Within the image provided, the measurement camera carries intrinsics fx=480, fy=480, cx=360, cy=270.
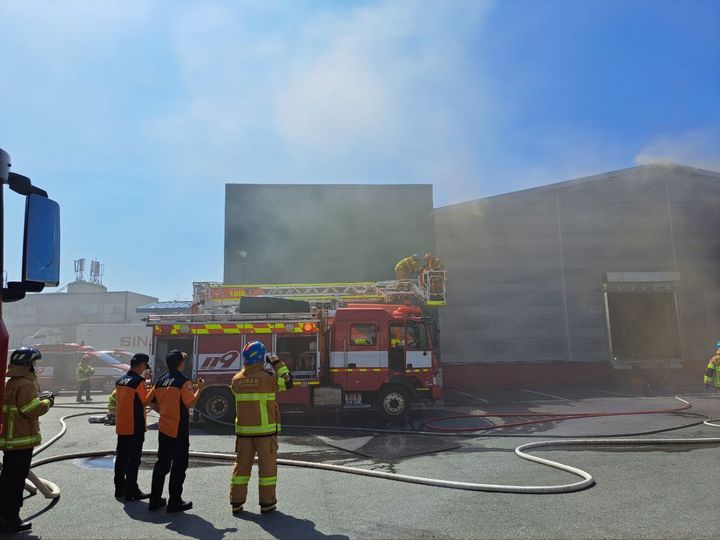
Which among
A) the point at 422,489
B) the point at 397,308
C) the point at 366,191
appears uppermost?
the point at 366,191

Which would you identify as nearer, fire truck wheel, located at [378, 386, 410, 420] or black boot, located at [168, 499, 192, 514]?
black boot, located at [168, 499, 192, 514]

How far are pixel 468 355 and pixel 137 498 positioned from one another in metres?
15.4

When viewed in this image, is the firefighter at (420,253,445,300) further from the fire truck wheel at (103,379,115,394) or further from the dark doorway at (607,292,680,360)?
the fire truck wheel at (103,379,115,394)

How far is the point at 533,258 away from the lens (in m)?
19.2

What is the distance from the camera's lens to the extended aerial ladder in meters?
12.4

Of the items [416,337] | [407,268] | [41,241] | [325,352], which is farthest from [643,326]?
[41,241]

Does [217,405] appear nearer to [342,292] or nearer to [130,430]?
[342,292]

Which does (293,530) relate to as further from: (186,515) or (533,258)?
(533,258)

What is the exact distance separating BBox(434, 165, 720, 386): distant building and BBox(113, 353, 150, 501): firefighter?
587 inches

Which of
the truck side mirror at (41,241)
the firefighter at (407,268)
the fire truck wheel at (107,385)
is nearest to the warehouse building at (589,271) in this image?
the firefighter at (407,268)

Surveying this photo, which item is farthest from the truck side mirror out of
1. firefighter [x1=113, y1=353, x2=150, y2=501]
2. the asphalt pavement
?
the asphalt pavement

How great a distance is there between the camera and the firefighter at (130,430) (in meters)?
4.73

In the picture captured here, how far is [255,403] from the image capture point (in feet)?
14.1

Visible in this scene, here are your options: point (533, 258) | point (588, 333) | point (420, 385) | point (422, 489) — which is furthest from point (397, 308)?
point (588, 333)
